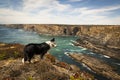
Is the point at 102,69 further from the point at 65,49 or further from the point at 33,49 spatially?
the point at 33,49

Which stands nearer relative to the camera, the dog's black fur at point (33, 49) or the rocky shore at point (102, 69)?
the dog's black fur at point (33, 49)

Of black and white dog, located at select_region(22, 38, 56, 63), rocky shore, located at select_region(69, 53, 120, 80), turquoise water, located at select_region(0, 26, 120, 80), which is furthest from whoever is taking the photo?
turquoise water, located at select_region(0, 26, 120, 80)

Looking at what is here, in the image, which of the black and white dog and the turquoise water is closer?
the black and white dog

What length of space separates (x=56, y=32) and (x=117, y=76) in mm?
119492

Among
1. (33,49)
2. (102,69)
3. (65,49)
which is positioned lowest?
(65,49)

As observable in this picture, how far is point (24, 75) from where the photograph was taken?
10.2 m

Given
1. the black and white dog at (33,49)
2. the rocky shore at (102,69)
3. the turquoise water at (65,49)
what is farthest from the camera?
the turquoise water at (65,49)

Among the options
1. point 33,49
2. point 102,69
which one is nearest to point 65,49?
point 102,69

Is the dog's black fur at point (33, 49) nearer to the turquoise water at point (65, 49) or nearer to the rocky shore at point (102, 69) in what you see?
the turquoise water at point (65, 49)

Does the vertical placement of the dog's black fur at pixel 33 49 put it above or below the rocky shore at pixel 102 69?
above

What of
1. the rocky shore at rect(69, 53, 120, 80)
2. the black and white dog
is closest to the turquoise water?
the rocky shore at rect(69, 53, 120, 80)

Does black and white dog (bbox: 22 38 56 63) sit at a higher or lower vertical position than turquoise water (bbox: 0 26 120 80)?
higher

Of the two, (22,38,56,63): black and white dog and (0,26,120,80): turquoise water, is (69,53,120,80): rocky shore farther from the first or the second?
(22,38,56,63): black and white dog

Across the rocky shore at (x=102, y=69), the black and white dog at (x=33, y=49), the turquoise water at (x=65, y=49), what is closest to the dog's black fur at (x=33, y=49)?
the black and white dog at (x=33, y=49)
